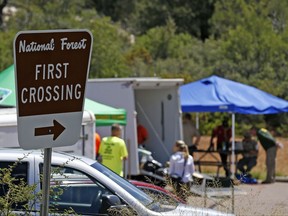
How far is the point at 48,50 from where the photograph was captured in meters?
5.31

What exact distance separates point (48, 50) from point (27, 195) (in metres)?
1.37

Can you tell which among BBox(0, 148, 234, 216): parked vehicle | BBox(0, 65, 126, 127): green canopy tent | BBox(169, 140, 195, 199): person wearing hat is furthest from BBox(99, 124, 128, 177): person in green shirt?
BBox(0, 148, 234, 216): parked vehicle

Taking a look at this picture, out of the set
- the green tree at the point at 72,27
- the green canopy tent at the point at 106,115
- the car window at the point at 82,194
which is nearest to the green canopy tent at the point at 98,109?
the green canopy tent at the point at 106,115

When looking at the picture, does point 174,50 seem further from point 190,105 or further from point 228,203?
point 228,203

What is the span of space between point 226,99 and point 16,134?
8.99 metres

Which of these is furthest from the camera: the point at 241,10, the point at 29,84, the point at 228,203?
the point at 241,10

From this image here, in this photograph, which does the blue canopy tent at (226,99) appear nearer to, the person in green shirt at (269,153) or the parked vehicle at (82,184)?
the person in green shirt at (269,153)

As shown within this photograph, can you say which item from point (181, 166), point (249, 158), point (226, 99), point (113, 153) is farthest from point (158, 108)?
point (113, 153)

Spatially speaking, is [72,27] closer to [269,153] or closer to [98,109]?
[269,153]

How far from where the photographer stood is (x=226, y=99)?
20.9m

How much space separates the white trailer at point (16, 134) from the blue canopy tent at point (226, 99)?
6.98m

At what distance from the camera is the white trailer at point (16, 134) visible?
12727 millimetres

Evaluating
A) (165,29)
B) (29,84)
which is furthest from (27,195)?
(165,29)

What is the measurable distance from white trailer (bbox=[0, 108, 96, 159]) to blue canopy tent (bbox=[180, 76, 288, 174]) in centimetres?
698
